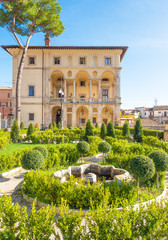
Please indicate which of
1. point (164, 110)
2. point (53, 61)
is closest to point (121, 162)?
point (53, 61)

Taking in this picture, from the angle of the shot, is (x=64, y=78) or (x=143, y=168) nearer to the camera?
(x=143, y=168)

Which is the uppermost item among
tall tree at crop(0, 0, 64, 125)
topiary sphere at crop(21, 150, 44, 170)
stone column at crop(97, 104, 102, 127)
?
tall tree at crop(0, 0, 64, 125)

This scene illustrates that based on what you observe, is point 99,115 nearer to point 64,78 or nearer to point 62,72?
point 64,78

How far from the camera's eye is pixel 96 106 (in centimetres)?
2578

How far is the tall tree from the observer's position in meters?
18.0

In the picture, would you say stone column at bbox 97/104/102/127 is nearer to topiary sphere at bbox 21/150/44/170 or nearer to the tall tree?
the tall tree

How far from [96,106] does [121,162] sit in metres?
19.4

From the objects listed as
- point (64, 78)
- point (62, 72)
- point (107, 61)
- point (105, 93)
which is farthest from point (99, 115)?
point (62, 72)

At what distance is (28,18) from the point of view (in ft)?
64.3

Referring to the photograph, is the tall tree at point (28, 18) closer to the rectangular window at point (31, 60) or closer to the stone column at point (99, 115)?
the rectangular window at point (31, 60)

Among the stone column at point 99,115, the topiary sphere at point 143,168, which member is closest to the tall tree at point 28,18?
the stone column at point 99,115

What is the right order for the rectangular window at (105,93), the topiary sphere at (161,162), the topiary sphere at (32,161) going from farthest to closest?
the rectangular window at (105,93) → the topiary sphere at (32,161) → the topiary sphere at (161,162)

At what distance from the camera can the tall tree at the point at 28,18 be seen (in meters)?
18.0

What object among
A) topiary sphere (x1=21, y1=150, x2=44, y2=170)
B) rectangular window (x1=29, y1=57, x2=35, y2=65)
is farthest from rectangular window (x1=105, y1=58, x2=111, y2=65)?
topiary sphere (x1=21, y1=150, x2=44, y2=170)
